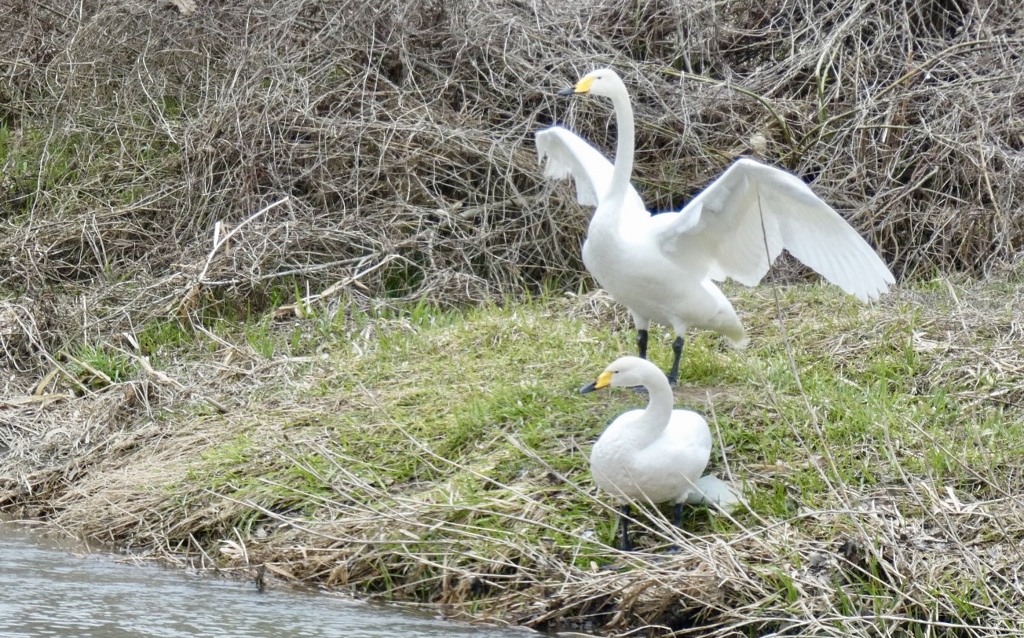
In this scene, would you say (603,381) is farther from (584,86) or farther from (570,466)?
(584,86)

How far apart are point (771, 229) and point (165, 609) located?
279 centimetres

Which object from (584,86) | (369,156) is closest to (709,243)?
(584,86)

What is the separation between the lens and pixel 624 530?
4676 mm

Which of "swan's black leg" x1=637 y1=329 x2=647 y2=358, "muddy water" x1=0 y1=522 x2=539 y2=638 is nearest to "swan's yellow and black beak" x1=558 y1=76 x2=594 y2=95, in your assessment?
"swan's black leg" x1=637 y1=329 x2=647 y2=358

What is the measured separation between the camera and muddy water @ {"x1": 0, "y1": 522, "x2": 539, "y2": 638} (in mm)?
4332

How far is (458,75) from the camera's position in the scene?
966 cm

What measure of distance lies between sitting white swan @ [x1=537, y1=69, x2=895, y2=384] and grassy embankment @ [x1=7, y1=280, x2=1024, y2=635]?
42 centimetres

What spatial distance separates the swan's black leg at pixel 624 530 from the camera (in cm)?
468

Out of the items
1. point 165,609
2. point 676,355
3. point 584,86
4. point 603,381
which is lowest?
point 165,609

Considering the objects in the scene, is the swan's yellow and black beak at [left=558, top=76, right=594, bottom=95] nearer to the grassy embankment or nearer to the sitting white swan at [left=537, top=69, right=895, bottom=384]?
the sitting white swan at [left=537, top=69, right=895, bottom=384]

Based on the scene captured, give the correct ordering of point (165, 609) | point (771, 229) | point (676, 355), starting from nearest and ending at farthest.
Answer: point (165, 609), point (771, 229), point (676, 355)

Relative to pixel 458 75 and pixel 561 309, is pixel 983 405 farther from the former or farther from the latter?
pixel 458 75

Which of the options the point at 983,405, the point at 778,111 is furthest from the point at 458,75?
the point at 983,405

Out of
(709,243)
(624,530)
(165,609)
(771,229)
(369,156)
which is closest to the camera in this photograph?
(165,609)
